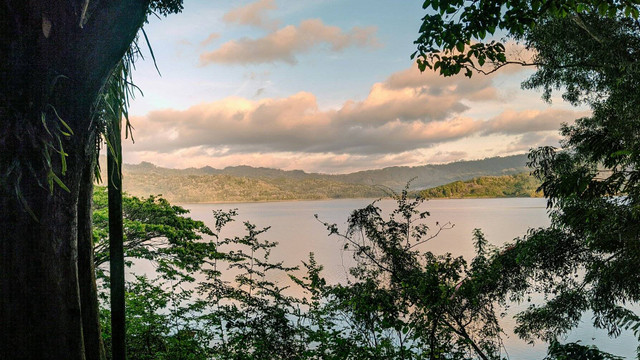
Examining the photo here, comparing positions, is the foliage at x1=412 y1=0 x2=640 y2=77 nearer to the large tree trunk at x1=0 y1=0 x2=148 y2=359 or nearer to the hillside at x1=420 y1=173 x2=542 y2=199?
the large tree trunk at x1=0 y1=0 x2=148 y2=359

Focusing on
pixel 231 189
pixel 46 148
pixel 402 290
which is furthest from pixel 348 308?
pixel 231 189

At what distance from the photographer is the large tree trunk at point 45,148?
163 centimetres

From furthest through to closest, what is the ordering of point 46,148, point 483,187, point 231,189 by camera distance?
point 231,189
point 483,187
point 46,148

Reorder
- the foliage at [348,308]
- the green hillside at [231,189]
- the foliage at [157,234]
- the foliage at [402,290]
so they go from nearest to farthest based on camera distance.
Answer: the foliage at [402,290], the foliage at [348,308], the foliage at [157,234], the green hillside at [231,189]

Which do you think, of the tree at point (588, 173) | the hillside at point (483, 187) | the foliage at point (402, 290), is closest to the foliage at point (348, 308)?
the foliage at point (402, 290)

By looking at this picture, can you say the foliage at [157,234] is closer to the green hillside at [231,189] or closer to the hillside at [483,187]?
the hillside at [483,187]

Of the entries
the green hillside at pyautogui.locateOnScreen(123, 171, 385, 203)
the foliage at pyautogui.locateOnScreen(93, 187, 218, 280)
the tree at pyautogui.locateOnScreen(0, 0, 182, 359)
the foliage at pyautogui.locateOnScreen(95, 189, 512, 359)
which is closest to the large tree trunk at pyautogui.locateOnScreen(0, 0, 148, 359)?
the tree at pyautogui.locateOnScreen(0, 0, 182, 359)

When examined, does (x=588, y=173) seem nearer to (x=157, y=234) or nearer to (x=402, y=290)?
(x=402, y=290)

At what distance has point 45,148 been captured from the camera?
1700 mm

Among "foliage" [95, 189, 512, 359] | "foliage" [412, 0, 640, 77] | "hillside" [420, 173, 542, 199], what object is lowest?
"foliage" [95, 189, 512, 359]

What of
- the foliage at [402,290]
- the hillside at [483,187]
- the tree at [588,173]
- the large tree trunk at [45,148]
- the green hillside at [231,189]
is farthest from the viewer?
the green hillside at [231,189]

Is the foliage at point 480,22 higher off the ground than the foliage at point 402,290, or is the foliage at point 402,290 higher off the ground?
the foliage at point 480,22

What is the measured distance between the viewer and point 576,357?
3.73m

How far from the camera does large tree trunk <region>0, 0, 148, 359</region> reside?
5.35 feet
